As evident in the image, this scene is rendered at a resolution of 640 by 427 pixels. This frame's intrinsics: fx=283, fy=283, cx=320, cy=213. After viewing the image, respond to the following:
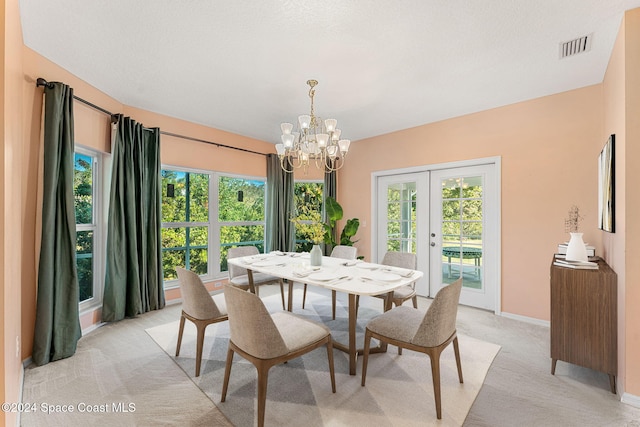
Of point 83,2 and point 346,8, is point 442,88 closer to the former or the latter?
point 346,8

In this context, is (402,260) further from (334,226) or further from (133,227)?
(133,227)

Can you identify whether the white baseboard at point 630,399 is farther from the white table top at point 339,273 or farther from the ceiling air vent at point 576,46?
the ceiling air vent at point 576,46

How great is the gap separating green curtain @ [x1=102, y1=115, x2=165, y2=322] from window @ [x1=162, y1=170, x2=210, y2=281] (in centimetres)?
39

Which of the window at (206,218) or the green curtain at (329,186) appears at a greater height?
the green curtain at (329,186)

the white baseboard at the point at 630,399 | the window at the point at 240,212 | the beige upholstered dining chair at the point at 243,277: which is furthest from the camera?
the window at the point at 240,212

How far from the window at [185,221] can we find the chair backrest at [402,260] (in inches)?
114

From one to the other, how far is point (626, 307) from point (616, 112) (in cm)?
149

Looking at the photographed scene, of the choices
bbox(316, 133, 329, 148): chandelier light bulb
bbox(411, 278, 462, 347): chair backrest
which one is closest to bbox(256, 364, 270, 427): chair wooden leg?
bbox(411, 278, 462, 347): chair backrest

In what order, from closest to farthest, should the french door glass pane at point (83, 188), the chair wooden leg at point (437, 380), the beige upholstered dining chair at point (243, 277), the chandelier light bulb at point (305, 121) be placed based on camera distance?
the chair wooden leg at point (437, 380)
the chandelier light bulb at point (305, 121)
the french door glass pane at point (83, 188)
the beige upholstered dining chair at point (243, 277)

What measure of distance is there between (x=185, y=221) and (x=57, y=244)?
1800mm

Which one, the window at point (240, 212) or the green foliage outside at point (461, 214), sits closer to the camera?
the green foliage outside at point (461, 214)

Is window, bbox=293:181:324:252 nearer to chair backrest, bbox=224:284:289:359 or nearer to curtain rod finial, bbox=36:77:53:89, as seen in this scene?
curtain rod finial, bbox=36:77:53:89

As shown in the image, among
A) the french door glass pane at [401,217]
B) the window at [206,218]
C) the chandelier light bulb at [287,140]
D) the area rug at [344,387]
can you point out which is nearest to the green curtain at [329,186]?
the french door glass pane at [401,217]

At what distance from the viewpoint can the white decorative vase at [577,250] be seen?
2361mm
